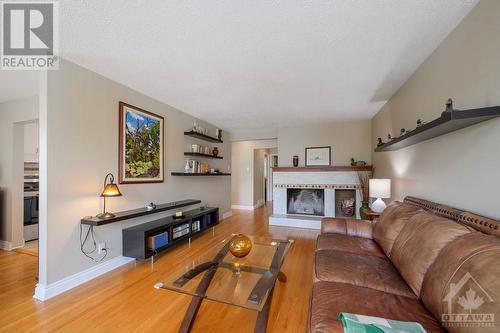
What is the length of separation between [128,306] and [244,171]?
522 centimetres

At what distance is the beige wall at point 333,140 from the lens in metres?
4.58

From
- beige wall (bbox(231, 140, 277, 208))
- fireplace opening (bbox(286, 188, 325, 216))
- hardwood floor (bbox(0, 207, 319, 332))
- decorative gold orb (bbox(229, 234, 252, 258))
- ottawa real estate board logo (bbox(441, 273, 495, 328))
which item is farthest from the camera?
beige wall (bbox(231, 140, 277, 208))

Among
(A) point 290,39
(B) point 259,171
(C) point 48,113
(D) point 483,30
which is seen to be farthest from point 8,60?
(B) point 259,171

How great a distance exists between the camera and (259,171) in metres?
7.29

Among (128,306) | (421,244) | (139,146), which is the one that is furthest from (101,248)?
(421,244)

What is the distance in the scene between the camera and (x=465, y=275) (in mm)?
975

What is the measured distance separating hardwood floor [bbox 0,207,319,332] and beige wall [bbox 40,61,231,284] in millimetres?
273

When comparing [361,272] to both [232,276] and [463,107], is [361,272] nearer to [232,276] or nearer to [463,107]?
[232,276]

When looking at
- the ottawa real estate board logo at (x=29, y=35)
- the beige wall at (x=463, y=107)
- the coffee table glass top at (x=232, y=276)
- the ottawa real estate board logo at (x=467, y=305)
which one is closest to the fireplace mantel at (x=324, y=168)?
the beige wall at (x=463, y=107)

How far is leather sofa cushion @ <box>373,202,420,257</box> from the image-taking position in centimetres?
184

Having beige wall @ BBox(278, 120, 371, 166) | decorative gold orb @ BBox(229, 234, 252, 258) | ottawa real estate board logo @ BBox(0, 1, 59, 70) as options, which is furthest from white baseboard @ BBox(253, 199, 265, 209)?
ottawa real estate board logo @ BBox(0, 1, 59, 70)

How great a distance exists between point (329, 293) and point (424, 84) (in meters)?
2.27

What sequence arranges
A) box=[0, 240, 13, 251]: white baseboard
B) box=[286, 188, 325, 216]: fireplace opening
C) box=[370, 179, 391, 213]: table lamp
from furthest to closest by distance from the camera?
box=[286, 188, 325, 216]: fireplace opening, box=[0, 240, 13, 251]: white baseboard, box=[370, 179, 391, 213]: table lamp

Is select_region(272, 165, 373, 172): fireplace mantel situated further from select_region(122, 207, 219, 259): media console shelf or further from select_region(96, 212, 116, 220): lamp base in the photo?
select_region(96, 212, 116, 220): lamp base
